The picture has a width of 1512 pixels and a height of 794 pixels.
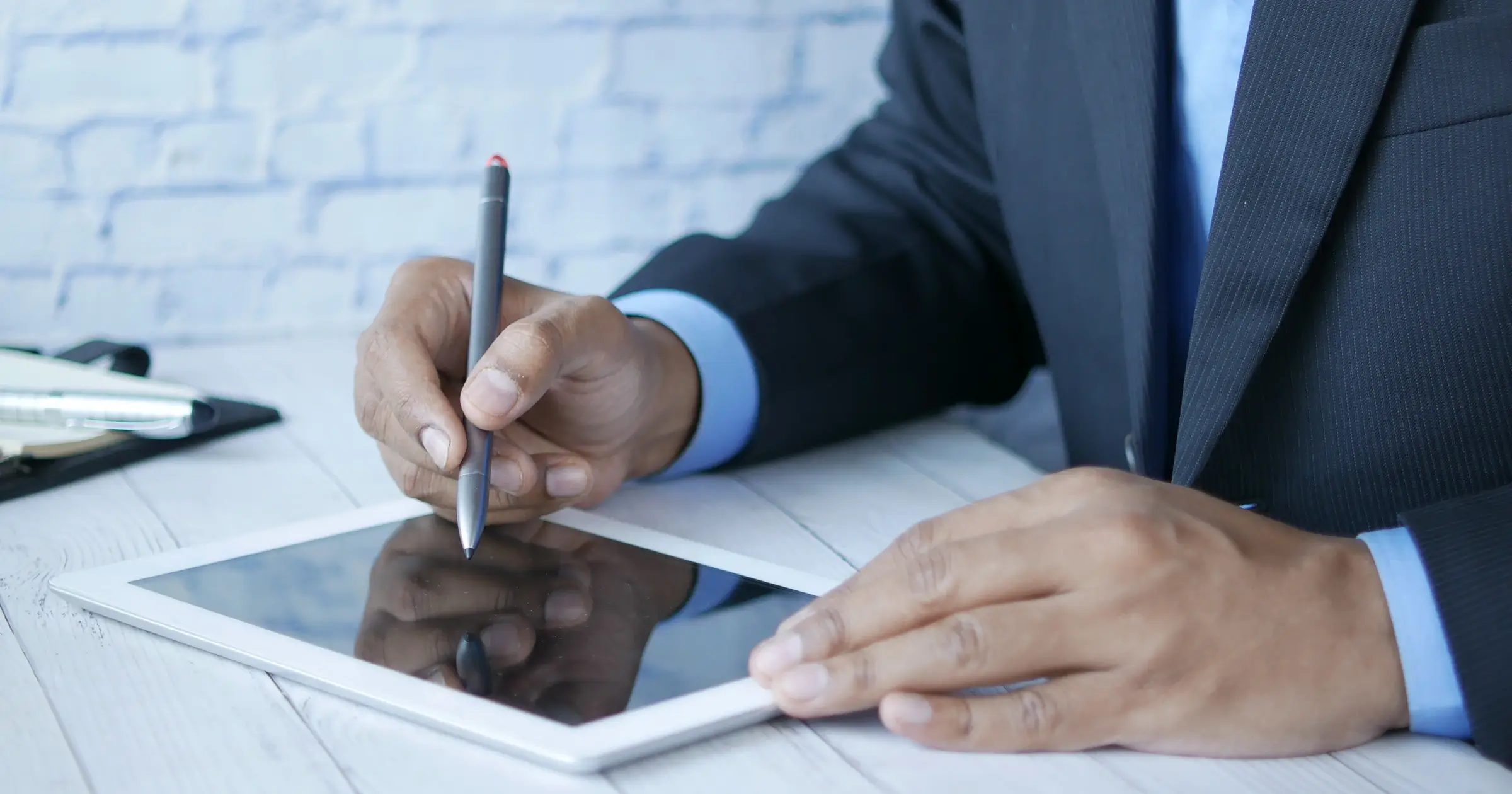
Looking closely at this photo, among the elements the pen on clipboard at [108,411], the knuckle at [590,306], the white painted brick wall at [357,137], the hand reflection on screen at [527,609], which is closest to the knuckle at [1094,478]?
the hand reflection on screen at [527,609]

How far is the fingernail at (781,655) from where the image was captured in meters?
0.60

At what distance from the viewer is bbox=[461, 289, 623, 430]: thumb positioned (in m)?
0.76

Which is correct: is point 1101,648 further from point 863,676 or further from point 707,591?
point 707,591

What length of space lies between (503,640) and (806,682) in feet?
0.51

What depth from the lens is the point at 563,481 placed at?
0.84 metres

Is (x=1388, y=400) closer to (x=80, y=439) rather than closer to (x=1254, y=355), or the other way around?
(x=1254, y=355)

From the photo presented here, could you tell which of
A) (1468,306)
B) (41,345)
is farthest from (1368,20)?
(41,345)

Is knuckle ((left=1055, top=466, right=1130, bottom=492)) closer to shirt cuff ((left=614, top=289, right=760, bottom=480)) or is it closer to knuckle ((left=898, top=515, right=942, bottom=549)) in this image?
knuckle ((left=898, top=515, right=942, bottom=549))

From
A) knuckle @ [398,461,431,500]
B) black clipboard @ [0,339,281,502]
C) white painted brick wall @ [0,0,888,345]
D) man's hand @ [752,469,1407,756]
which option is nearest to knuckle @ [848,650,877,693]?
man's hand @ [752,469,1407,756]

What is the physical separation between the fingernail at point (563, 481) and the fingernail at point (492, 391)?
0.09m

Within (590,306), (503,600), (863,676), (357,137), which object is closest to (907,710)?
(863,676)

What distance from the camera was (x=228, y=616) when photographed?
0.68 m

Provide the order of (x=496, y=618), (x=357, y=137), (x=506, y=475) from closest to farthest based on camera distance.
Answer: (x=496, y=618) → (x=506, y=475) → (x=357, y=137)

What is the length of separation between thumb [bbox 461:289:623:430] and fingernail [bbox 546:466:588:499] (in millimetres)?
62
